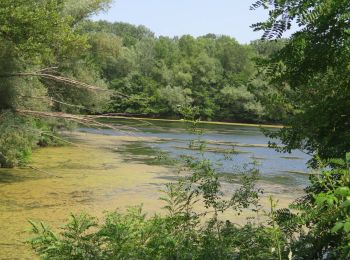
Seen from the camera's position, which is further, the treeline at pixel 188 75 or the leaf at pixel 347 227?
the treeline at pixel 188 75

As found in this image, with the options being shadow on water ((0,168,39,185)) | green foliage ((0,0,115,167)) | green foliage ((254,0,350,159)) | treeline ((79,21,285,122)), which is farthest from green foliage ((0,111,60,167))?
treeline ((79,21,285,122))

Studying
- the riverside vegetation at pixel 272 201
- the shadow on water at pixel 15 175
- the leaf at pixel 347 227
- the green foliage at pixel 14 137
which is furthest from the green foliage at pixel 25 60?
the leaf at pixel 347 227

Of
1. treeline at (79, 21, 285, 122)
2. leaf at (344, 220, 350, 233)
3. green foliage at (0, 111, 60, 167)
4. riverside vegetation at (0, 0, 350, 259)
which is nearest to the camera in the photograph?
leaf at (344, 220, 350, 233)

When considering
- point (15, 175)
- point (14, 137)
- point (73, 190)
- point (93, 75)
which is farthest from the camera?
point (93, 75)

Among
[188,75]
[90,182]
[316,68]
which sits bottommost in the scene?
[90,182]

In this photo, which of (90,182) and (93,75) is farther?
(93,75)

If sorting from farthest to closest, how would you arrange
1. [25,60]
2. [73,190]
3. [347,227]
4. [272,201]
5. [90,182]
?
[25,60], [90,182], [73,190], [272,201], [347,227]

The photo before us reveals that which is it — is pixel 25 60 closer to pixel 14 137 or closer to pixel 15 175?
pixel 14 137

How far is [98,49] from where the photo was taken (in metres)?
24.1

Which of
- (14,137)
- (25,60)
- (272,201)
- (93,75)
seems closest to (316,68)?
(272,201)

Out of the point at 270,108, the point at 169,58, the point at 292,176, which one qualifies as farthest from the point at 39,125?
the point at 169,58

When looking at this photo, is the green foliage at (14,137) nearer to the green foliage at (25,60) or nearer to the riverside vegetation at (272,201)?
the green foliage at (25,60)

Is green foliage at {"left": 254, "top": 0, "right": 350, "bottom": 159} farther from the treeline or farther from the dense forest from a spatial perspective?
the treeline

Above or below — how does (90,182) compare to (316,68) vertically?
below
